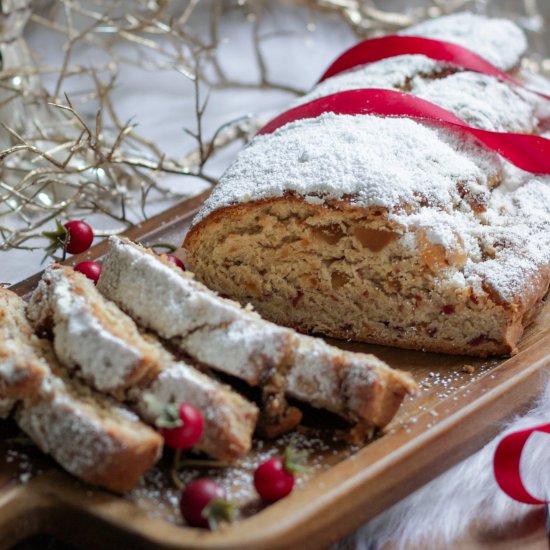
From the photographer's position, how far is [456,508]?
2.57m

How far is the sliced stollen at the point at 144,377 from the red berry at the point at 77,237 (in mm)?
958

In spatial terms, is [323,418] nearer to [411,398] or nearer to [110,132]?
[411,398]

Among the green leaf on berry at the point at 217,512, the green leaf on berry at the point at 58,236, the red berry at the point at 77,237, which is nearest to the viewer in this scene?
the green leaf on berry at the point at 217,512

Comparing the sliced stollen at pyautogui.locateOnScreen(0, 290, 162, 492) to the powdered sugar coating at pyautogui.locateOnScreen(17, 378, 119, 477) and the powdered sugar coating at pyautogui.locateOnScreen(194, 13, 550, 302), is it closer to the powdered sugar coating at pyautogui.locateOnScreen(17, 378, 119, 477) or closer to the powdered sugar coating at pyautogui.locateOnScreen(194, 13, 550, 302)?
the powdered sugar coating at pyautogui.locateOnScreen(17, 378, 119, 477)

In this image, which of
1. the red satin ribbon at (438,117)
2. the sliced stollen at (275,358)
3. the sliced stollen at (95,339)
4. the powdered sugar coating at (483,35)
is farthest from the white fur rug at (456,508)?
the powdered sugar coating at (483,35)

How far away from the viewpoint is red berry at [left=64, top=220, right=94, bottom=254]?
3461 mm

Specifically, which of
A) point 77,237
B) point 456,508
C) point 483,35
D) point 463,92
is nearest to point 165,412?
point 456,508

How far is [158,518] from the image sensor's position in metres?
2.28

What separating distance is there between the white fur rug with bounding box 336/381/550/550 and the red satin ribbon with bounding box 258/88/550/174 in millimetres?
1226

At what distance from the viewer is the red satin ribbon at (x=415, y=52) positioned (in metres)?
4.07

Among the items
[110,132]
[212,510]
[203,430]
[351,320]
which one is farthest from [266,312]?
[110,132]

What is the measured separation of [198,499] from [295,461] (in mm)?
326

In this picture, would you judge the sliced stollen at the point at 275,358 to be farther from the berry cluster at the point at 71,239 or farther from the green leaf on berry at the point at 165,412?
the berry cluster at the point at 71,239

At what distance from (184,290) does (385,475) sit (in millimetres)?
786
